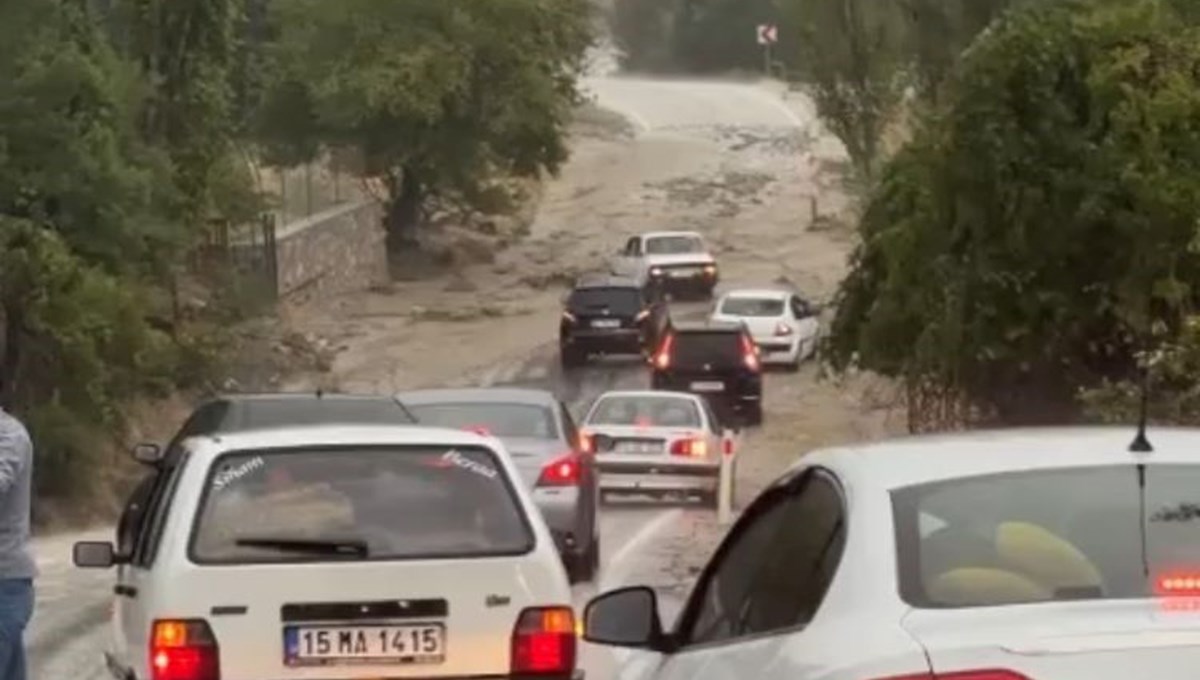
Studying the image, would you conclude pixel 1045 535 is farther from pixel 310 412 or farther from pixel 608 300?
pixel 608 300

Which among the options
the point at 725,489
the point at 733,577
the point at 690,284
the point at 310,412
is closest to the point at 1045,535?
the point at 733,577

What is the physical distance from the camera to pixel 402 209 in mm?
72062

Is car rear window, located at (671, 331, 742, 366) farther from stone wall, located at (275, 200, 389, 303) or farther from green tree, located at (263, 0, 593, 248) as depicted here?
green tree, located at (263, 0, 593, 248)

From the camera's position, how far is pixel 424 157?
69438mm

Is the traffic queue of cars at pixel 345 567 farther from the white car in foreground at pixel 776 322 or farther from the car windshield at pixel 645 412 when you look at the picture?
the white car in foreground at pixel 776 322

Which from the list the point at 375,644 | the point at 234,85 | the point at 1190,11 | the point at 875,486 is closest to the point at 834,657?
the point at 875,486

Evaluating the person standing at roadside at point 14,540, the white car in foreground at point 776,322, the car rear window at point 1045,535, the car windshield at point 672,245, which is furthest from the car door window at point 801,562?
the car windshield at point 672,245

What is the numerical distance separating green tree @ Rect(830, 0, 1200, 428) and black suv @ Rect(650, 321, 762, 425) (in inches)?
642

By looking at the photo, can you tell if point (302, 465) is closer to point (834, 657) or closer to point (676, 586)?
point (834, 657)

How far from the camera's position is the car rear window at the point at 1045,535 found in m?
5.53

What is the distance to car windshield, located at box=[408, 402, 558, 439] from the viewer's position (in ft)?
68.9

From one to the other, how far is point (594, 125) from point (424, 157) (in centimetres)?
3442

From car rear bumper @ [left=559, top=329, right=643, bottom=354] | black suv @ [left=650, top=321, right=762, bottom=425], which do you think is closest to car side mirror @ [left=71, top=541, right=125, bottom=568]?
black suv @ [left=650, top=321, right=762, bottom=425]

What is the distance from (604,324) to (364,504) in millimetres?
42894
